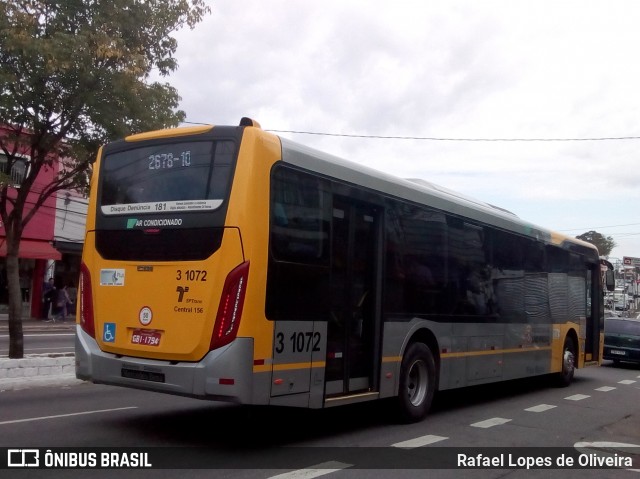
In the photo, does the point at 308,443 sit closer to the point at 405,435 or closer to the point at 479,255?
the point at 405,435

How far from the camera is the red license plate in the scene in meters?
7.35

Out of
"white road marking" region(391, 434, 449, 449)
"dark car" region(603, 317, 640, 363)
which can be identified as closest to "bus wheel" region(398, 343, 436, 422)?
"white road marking" region(391, 434, 449, 449)

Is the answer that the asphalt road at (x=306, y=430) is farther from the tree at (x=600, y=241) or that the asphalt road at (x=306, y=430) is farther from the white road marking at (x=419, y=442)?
the tree at (x=600, y=241)

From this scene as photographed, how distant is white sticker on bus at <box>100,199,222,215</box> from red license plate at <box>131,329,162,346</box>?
1.28 meters

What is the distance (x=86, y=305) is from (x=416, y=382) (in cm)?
452

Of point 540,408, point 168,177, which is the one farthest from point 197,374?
point 540,408

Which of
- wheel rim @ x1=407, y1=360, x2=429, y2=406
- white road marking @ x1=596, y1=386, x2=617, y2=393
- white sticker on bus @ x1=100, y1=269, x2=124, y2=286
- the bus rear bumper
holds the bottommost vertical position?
white road marking @ x1=596, y1=386, x2=617, y2=393

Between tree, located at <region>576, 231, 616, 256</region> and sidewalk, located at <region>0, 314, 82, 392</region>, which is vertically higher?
tree, located at <region>576, 231, 616, 256</region>

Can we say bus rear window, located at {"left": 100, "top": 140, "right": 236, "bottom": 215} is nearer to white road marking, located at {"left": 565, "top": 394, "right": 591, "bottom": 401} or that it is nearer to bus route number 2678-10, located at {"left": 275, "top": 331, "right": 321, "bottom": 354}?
bus route number 2678-10, located at {"left": 275, "top": 331, "right": 321, "bottom": 354}

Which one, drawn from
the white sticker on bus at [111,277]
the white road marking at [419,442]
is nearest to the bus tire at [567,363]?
the white road marking at [419,442]

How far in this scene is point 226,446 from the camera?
7.66 m

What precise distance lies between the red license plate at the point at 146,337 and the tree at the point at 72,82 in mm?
6343

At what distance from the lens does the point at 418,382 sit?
984cm

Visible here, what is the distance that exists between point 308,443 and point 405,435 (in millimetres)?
1443
